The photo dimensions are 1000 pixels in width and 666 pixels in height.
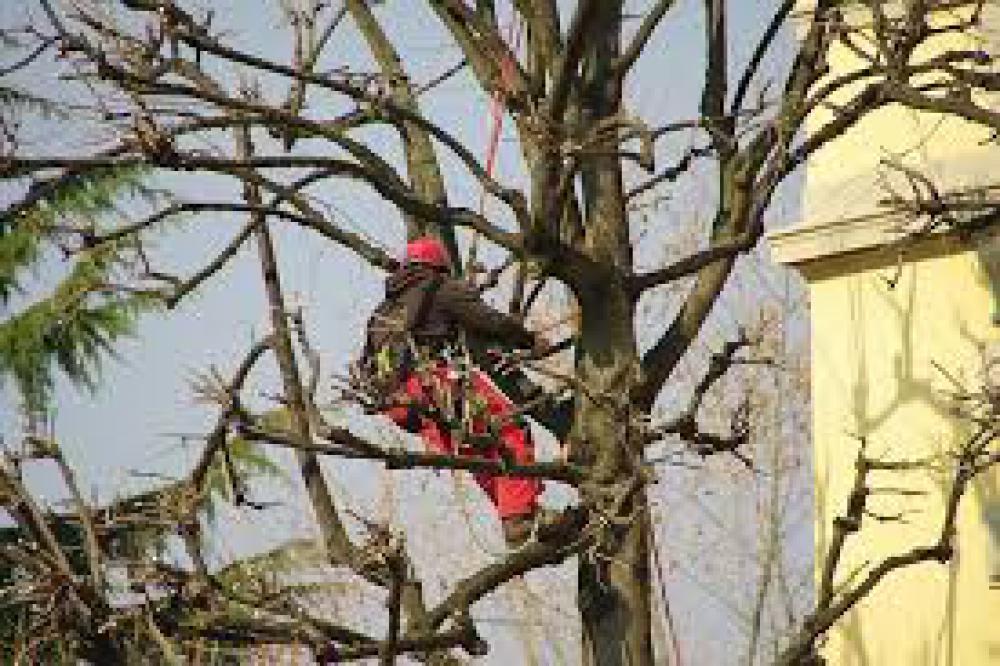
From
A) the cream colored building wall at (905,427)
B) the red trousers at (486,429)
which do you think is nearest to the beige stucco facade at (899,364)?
the cream colored building wall at (905,427)

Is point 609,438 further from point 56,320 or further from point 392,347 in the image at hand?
point 56,320

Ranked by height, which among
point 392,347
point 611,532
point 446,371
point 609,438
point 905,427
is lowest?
point 611,532

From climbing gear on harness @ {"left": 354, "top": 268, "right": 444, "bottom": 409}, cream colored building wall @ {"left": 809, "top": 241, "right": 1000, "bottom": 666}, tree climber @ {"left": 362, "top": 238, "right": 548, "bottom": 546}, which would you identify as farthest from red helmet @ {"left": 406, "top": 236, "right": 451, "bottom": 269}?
cream colored building wall @ {"left": 809, "top": 241, "right": 1000, "bottom": 666}

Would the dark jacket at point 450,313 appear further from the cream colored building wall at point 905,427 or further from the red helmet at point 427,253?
the cream colored building wall at point 905,427

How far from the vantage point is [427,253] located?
5.50 meters

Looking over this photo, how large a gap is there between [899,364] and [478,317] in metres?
2.78

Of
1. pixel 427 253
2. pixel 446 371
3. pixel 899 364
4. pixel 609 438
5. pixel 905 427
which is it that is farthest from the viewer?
pixel 899 364

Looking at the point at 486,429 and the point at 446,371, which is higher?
the point at 446,371

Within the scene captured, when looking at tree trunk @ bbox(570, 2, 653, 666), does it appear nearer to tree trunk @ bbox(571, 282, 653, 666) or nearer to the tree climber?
tree trunk @ bbox(571, 282, 653, 666)

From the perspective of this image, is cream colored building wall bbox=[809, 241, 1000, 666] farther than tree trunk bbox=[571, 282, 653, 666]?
Yes

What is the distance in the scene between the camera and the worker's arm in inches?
207

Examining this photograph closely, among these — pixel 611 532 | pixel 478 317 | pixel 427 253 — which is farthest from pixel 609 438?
pixel 427 253

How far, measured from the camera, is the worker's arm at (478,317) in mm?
5262

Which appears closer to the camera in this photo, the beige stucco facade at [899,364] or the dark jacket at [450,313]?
the dark jacket at [450,313]
